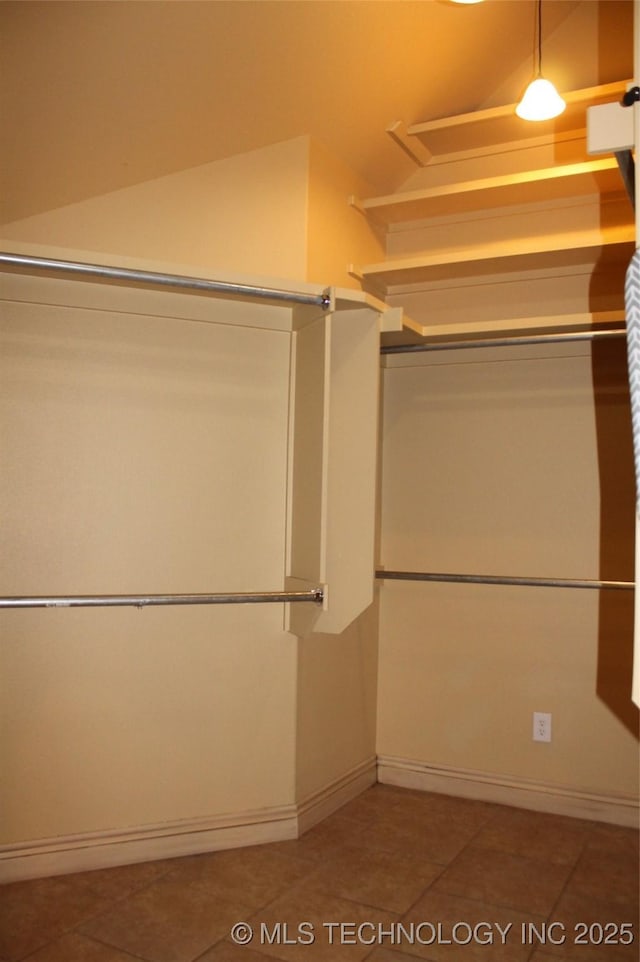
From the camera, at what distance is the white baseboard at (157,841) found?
2414mm

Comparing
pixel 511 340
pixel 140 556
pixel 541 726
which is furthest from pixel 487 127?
pixel 541 726

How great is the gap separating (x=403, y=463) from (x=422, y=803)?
1.30 m

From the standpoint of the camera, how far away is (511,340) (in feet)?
9.50

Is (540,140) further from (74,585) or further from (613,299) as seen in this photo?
(74,585)

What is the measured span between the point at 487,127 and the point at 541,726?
7.24 ft

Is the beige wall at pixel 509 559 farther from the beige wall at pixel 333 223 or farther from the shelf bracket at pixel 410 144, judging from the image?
the shelf bracket at pixel 410 144

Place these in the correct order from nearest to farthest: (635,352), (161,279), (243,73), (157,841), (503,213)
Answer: (635,352) → (161,279) → (243,73) → (157,841) → (503,213)

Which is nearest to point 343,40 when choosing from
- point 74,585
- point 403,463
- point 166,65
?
point 166,65

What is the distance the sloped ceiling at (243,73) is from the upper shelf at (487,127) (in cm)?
8

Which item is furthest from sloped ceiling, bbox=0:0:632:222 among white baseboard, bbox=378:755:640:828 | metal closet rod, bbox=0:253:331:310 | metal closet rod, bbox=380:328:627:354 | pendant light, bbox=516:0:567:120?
white baseboard, bbox=378:755:640:828

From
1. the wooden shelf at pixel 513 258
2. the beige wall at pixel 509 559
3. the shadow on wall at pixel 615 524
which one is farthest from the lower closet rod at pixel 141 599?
the wooden shelf at pixel 513 258

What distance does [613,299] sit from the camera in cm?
304

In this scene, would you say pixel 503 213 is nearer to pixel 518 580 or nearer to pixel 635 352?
pixel 518 580

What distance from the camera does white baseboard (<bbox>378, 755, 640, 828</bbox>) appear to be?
9.77 ft
